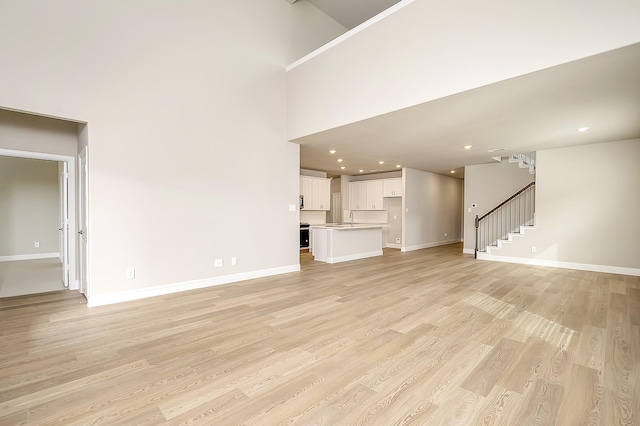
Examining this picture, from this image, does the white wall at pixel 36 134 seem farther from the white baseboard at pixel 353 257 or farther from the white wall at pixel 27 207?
the white baseboard at pixel 353 257

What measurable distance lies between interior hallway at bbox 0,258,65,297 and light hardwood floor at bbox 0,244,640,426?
57 centimetres

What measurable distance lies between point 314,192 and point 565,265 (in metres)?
6.64

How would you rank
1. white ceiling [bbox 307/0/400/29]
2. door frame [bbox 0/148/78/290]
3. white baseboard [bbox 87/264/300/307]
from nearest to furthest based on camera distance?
white baseboard [bbox 87/264/300/307]
door frame [bbox 0/148/78/290]
white ceiling [bbox 307/0/400/29]

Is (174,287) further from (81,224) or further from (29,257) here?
(29,257)

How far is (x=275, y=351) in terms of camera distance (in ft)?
8.38

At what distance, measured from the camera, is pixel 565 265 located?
6.31m

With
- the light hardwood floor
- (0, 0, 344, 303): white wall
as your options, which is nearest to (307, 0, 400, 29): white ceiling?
(0, 0, 344, 303): white wall

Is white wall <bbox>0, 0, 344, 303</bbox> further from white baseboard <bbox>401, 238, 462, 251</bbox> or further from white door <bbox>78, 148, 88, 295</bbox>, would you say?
white baseboard <bbox>401, 238, 462, 251</bbox>

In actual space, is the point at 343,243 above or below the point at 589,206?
below

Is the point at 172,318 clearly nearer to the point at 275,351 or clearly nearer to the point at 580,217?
the point at 275,351

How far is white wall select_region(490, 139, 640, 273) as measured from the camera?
5609 mm

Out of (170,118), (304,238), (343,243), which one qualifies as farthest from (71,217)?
(304,238)

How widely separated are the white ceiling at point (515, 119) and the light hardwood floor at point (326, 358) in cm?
260

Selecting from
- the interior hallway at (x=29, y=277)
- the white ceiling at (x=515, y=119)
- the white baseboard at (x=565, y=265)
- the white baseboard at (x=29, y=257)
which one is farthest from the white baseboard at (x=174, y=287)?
the white baseboard at (x=29, y=257)
